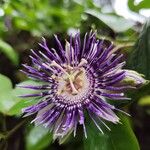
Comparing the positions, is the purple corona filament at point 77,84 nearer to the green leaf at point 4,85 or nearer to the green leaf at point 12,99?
the green leaf at point 12,99

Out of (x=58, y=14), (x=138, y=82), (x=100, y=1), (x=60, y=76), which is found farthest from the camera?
(x=58, y=14)

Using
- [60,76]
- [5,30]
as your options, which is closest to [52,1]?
[5,30]

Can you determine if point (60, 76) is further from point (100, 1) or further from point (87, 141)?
point (100, 1)

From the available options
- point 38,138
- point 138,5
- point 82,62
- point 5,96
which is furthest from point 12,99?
point 138,5

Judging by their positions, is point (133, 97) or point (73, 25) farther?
point (73, 25)

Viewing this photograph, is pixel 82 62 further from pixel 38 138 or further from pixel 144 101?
pixel 144 101

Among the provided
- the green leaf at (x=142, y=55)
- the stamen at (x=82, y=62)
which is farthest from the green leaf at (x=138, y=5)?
the stamen at (x=82, y=62)

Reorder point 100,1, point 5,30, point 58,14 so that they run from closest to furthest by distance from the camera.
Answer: point 100,1 → point 5,30 → point 58,14
